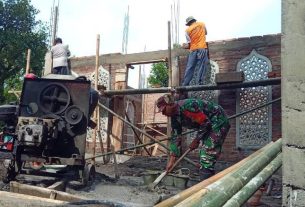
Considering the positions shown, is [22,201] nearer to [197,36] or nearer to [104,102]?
[197,36]

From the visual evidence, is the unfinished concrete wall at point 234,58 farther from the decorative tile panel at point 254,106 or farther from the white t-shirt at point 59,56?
the white t-shirt at point 59,56

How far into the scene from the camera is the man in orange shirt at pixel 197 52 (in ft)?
27.4

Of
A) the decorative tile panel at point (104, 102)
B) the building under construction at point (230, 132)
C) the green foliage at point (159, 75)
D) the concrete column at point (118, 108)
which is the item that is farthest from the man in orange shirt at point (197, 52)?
the green foliage at point (159, 75)

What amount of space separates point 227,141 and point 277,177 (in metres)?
1.47

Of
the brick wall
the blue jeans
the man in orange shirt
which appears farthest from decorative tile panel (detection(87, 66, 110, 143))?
the brick wall

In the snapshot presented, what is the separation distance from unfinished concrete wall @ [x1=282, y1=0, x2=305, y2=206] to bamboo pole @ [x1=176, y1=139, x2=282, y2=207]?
0.17 meters

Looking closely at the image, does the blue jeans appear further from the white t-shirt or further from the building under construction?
the white t-shirt

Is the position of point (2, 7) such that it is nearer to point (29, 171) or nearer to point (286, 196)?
point (29, 171)

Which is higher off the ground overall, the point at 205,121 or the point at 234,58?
the point at 234,58

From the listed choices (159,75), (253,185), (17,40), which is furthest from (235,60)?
(159,75)

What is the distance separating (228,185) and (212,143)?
427cm

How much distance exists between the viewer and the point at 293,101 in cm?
219

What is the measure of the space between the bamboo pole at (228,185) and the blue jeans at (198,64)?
5.95 meters

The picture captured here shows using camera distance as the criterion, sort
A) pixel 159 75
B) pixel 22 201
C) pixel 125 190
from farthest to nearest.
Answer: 1. pixel 159 75
2. pixel 125 190
3. pixel 22 201
